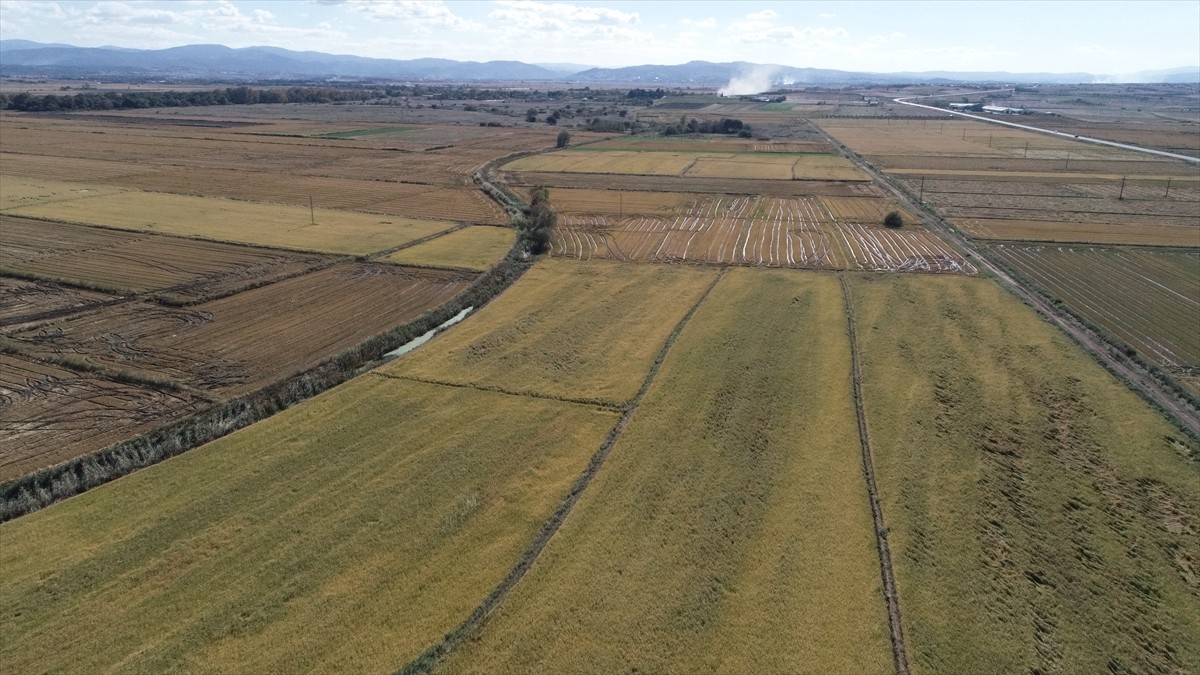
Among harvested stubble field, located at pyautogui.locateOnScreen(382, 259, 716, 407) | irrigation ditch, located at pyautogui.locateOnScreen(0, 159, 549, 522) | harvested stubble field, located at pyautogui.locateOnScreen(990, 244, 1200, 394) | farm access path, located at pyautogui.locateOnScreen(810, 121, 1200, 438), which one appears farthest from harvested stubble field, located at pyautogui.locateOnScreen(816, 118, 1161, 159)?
irrigation ditch, located at pyautogui.locateOnScreen(0, 159, 549, 522)

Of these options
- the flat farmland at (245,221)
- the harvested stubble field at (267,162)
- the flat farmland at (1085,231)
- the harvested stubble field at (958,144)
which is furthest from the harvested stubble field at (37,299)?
the harvested stubble field at (958,144)

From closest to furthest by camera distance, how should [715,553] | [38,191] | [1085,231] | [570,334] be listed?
[715,553], [570,334], [1085,231], [38,191]

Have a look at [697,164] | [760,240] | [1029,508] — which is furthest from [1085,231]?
[697,164]

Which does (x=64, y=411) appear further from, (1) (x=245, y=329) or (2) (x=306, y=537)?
(2) (x=306, y=537)

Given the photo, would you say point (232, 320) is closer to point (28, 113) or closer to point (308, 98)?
point (28, 113)

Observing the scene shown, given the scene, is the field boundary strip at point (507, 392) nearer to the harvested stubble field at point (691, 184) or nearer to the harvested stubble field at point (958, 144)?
the harvested stubble field at point (691, 184)

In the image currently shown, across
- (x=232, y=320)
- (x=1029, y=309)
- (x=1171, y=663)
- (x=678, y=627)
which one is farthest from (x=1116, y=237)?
(x=232, y=320)

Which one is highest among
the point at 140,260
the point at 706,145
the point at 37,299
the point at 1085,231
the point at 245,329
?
the point at 706,145
